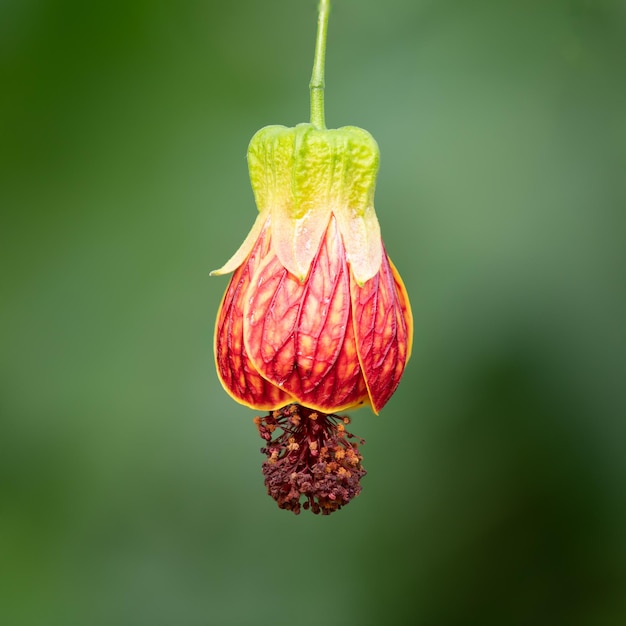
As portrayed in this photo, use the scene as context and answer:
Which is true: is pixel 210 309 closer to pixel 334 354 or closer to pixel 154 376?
pixel 154 376

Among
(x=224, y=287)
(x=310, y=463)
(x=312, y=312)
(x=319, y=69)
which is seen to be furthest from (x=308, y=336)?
(x=224, y=287)

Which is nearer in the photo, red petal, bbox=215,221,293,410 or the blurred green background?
red petal, bbox=215,221,293,410

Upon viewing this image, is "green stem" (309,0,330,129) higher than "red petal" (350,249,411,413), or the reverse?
"green stem" (309,0,330,129)

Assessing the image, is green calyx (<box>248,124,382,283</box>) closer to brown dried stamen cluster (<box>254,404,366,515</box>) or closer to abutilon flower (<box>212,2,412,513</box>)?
abutilon flower (<box>212,2,412,513</box>)

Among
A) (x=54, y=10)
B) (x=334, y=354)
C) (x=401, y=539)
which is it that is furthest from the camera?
(x=401, y=539)

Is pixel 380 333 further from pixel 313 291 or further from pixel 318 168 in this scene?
pixel 318 168

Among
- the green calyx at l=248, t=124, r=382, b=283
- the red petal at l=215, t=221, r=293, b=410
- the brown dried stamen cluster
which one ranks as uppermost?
the green calyx at l=248, t=124, r=382, b=283

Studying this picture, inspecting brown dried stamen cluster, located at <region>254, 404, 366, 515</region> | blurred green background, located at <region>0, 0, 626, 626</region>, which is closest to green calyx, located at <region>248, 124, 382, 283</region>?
brown dried stamen cluster, located at <region>254, 404, 366, 515</region>

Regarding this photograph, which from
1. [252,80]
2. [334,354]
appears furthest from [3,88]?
[334,354]
